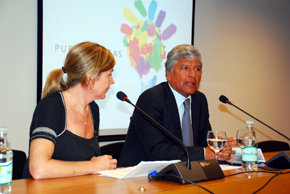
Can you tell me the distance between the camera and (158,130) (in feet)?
8.38

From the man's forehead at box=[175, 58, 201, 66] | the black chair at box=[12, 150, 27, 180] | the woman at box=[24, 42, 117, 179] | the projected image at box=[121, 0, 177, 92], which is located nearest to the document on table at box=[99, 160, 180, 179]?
the woman at box=[24, 42, 117, 179]

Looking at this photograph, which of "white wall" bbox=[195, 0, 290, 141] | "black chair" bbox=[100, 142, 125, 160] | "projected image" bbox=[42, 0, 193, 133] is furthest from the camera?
"white wall" bbox=[195, 0, 290, 141]

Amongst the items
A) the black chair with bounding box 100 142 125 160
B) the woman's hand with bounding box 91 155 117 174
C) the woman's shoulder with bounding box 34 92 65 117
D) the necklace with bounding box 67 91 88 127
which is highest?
the woman's shoulder with bounding box 34 92 65 117

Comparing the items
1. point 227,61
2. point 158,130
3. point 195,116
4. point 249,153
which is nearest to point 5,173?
point 249,153

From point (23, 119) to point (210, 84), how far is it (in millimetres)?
2209

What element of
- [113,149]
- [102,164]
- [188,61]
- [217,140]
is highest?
[188,61]

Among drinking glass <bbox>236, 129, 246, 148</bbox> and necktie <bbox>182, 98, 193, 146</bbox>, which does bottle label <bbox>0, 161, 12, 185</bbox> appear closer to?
drinking glass <bbox>236, 129, 246, 148</bbox>

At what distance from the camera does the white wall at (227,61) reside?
9.52 feet

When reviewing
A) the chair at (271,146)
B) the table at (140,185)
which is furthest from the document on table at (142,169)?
the chair at (271,146)

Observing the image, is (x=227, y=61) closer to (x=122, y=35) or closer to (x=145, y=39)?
(x=145, y=39)

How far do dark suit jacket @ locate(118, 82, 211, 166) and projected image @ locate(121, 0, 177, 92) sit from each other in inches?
32.9

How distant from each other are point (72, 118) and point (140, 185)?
74 centimetres

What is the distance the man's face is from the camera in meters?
2.80

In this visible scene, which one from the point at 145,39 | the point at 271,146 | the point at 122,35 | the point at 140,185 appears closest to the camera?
the point at 140,185
